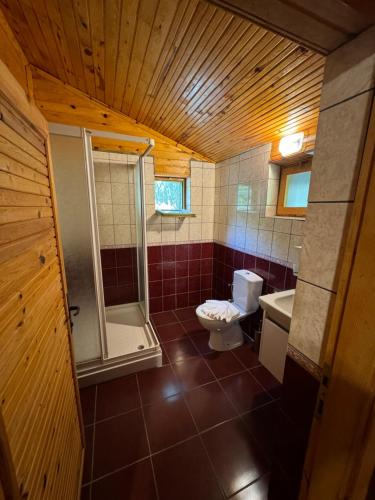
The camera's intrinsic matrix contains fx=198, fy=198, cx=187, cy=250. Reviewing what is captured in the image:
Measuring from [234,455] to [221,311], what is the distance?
3.21ft

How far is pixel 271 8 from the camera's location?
46 centimetres

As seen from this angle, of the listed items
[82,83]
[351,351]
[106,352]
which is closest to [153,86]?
[82,83]

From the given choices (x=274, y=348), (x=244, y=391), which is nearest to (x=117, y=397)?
(x=244, y=391)

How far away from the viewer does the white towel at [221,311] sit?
185cm

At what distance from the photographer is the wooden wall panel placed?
1.56ft

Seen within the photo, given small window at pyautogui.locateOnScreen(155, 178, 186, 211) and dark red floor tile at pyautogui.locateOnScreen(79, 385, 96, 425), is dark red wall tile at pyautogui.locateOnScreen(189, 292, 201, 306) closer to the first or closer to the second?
small window at pyautogui.locateOnScreen(155, 178, 186, 211)

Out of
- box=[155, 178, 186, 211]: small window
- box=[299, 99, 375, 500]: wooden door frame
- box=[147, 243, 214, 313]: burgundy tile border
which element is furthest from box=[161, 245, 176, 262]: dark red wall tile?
box=[299, 99, 375, 500]: wooden door frame

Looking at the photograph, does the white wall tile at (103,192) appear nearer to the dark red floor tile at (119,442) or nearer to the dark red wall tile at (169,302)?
the dark red wall tile at (169,302)

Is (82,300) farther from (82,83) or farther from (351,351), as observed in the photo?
(82,83)

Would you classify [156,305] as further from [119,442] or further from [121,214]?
[119,442]

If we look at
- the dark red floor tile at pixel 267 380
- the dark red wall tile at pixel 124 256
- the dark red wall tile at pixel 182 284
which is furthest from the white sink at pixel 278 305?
the dark red wall tile at pixel 124 256

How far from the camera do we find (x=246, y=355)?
77.7 inches

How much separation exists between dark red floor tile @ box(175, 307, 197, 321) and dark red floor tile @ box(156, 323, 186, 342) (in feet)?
0.51

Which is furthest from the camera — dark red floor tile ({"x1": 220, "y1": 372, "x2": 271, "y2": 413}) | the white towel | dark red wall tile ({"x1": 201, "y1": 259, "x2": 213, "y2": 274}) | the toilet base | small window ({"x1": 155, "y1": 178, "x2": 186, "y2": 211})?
dark red wall tile ({"x1": 201, "y1": 259, "x2": 213, "y2": 274})
